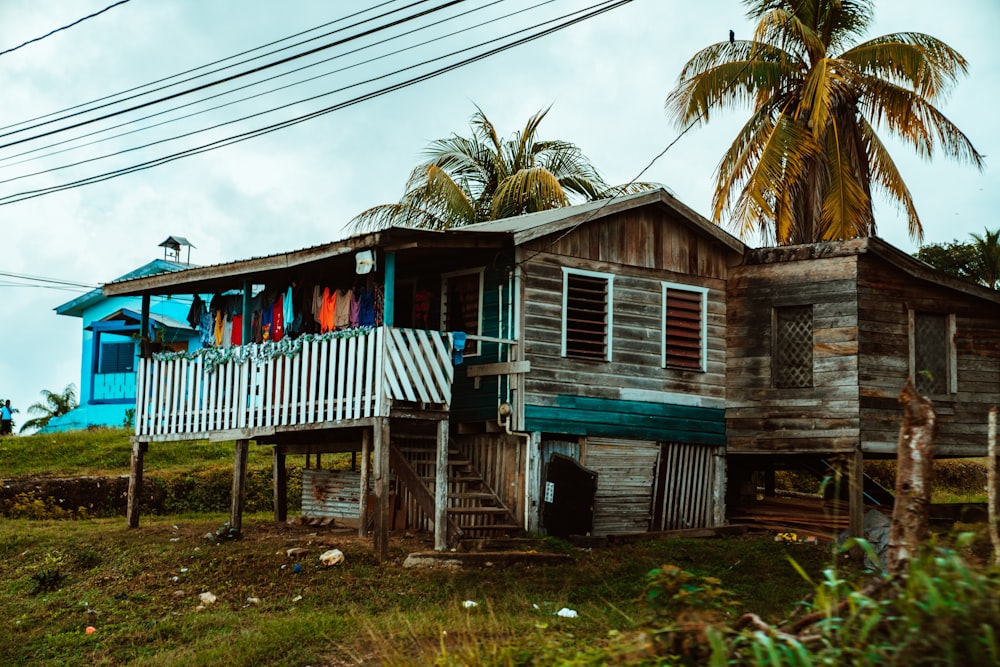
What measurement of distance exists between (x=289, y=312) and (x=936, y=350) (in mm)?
10517

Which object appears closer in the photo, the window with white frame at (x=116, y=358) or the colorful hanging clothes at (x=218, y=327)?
the colorful hanging clothes at (x=218, y=327)

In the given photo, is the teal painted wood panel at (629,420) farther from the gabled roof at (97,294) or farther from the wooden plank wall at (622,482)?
the gabled roof at (97,294)

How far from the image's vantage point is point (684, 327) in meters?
20.3

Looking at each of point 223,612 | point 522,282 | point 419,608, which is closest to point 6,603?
point 223,612

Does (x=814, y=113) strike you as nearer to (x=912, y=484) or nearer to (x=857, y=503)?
(x=857, y=503)

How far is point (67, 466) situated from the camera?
1080 inches

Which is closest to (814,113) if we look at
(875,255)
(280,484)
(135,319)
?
(875,255)

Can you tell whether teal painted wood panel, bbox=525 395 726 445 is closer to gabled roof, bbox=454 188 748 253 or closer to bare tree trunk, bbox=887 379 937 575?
gabled roof, bbox=454 188 748 253

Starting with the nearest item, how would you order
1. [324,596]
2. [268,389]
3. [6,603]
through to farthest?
[324,596], [6,603], [268,389]

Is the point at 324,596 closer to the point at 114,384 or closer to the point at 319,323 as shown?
the point at 319,323

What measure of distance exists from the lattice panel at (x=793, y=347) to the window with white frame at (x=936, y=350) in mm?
1764

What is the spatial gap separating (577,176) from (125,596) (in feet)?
69.9

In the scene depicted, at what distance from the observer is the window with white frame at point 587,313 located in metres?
19.1

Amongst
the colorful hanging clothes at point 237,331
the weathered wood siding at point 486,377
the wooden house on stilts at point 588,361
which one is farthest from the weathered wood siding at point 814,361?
the colorful hanging clothes at point 237,331
